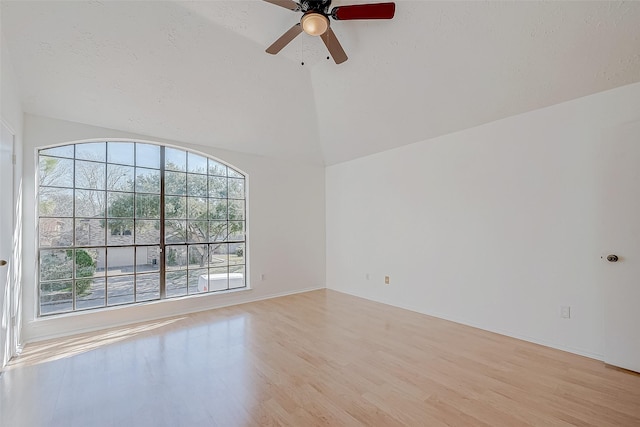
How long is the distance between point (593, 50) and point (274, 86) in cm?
319

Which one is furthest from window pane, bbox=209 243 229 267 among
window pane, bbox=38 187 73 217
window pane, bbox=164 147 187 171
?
window pane, bbox=38 187 73 217

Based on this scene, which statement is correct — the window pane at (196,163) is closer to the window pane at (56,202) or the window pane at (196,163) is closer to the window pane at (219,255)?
the window pane at (219,255)

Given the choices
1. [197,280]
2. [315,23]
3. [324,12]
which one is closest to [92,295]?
[197,280]

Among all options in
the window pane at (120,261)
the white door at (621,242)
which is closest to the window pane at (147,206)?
the window pane at (120,261)

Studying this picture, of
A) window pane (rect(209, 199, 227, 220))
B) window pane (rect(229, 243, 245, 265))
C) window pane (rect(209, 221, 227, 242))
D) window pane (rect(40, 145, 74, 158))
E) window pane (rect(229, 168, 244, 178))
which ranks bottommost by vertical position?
window pane (rect(229, 243, 245, 265))

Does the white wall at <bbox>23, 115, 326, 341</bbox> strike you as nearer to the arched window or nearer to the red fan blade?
the arched window

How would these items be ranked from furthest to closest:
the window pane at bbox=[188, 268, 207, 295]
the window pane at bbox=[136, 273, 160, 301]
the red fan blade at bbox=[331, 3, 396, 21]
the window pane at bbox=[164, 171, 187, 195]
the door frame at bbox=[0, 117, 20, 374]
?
1. the window pane at bbox=[188, 268, 207, 295]
2. the window pane at bbox=[164, 171, 187, 195]
3. the window pane at bbox=[136, 273, 160, 301]
4. the door frame at bbox=[0, 117, 20, 374]
5. the red fan blade at bbox=[331, 3, 396, 21]

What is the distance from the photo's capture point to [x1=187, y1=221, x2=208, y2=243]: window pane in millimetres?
4371

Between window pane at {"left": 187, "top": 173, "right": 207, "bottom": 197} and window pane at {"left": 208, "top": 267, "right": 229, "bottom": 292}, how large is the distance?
124 centimetres

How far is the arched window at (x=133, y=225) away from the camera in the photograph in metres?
3.41

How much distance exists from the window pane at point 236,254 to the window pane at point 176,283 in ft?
2.46

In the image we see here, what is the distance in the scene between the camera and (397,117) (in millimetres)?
3895

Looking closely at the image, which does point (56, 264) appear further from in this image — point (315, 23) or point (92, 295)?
point (315, 23)

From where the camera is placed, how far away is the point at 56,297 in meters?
3.38
